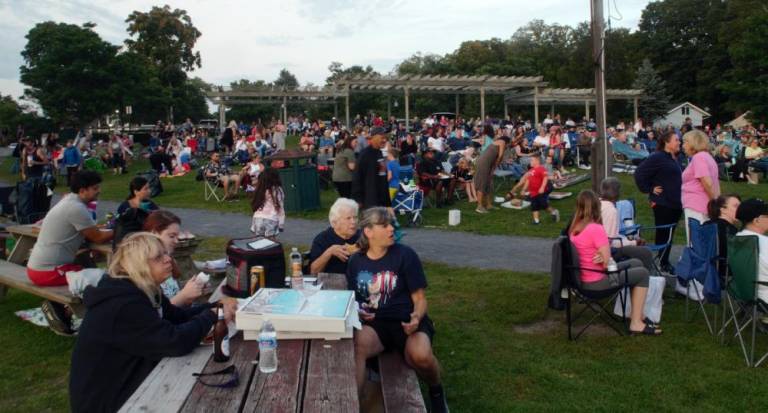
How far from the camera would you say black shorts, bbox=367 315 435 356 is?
174 inches

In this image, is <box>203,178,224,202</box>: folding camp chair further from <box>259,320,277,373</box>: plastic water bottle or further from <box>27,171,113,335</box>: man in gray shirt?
<box>259,320,277,373</box>: plastic water bottle

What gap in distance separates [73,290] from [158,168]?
18355 mm

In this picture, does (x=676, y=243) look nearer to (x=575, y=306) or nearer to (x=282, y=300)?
(x=575, y=306)

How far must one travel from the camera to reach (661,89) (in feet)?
176

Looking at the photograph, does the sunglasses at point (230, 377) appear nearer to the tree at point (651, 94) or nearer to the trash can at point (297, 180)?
the trash can at point (297, 180)

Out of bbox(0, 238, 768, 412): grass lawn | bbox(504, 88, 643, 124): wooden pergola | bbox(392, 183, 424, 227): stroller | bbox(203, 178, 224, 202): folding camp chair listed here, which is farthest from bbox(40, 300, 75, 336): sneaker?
bbox(504, 88, 643, 124): wooden pergola

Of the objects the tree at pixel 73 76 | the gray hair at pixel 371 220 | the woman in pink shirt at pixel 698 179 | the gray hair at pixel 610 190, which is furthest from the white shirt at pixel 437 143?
the tree at pixel 73 76

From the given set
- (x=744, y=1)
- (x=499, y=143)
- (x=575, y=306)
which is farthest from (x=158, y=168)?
(x=744, y=1)

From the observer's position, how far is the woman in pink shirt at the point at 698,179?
23.1 ft

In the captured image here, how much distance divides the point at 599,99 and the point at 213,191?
10721 millimetres

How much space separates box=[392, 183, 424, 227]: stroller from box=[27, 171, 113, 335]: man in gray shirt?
22.3 ft

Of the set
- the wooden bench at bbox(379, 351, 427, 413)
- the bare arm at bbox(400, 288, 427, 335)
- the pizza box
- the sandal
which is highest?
the pizza box

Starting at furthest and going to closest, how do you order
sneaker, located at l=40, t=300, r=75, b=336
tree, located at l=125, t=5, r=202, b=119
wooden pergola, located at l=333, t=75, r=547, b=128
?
tree, located at l=125, t=5, r=202, b=119 < wooden pergola, located at l=333, t=75, r=547, b=128 < sneaker, located at l=40, t=300, r=75, b=336

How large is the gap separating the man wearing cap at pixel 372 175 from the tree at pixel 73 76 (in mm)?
33024
